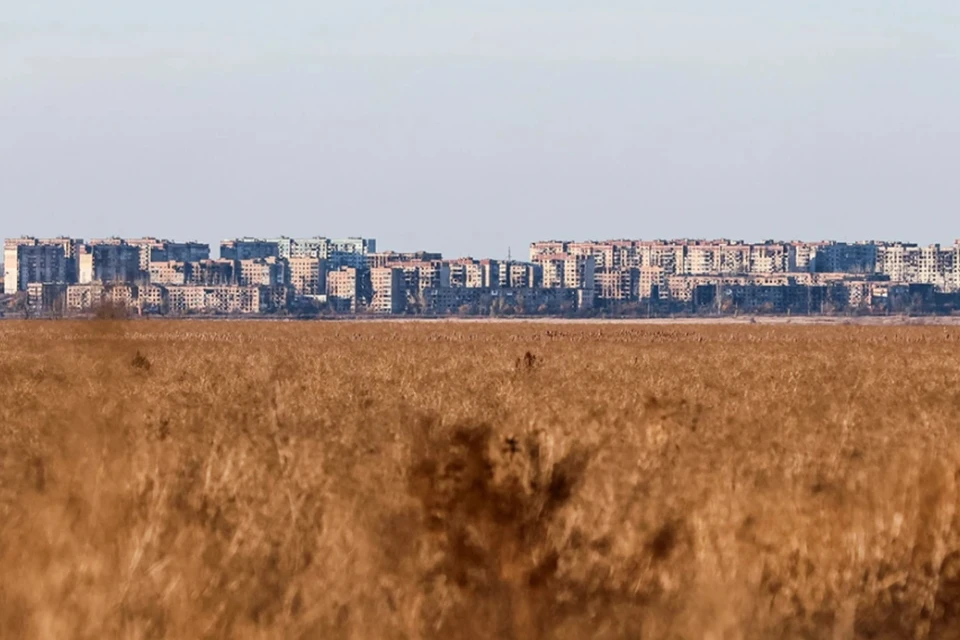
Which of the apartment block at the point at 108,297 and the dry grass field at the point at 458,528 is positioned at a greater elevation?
the apartment block at the point at 108,297

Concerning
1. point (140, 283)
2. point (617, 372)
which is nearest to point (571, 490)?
point (140, 283)

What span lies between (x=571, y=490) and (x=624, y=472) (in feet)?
3.02

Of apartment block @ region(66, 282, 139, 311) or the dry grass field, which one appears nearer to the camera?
apartment block @ region(66, 282, 139, 311)

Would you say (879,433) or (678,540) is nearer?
(678,540)

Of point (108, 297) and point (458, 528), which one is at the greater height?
point (108, 297)

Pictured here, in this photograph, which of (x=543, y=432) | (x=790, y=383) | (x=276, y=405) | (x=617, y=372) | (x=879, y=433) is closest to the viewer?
(x=543, y=432)

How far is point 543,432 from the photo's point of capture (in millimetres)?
9977

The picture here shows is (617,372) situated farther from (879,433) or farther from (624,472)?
(624,472)

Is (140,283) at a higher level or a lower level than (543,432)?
higher

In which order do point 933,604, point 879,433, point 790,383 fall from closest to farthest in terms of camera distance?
point 933,604, point 879,433, point 790,383

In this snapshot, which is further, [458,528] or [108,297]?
[458,528]

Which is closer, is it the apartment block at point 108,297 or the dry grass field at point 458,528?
the apartment block at point 108,297

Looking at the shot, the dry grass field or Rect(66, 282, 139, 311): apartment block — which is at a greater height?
Rect(66, 282, 139, 311): apartment block

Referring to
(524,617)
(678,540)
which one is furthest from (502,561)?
(678,540)
